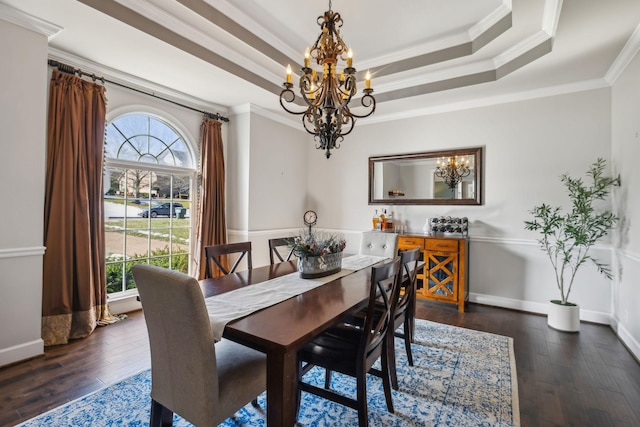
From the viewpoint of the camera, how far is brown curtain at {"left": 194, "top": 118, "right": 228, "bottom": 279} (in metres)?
4.10

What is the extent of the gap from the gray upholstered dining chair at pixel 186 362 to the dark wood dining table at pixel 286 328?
173mm

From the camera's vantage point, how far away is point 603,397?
2105 millimetres

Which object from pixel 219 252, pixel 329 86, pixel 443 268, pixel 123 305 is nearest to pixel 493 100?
pixel 443 268

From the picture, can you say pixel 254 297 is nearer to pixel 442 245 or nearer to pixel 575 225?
pixel 442 245

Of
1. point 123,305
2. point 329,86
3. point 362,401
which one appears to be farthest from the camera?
point 123,305

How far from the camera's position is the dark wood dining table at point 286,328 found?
1.29 metres

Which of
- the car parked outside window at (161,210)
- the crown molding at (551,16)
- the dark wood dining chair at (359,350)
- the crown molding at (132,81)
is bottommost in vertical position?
the dark wood dining chair at (359,350)

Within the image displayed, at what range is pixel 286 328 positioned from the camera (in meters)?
1.41

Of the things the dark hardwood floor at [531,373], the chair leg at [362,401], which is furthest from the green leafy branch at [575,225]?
the chair leg at [362,401]

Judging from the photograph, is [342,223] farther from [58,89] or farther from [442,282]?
[58,89]

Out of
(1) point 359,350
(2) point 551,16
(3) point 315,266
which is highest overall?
(2) point 551,16

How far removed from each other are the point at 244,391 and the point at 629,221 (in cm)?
362

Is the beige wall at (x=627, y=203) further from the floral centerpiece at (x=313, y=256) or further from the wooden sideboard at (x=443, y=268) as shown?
the floral centerpiece at (x=313, y=256)

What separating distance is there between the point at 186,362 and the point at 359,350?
2.80 feet
